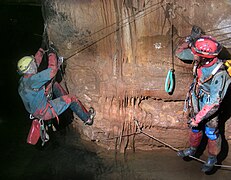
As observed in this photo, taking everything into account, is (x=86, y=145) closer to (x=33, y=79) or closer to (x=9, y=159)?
(x=9, y=159)

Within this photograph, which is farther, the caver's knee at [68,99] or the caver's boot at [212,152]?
the caver's knee at [68,99]

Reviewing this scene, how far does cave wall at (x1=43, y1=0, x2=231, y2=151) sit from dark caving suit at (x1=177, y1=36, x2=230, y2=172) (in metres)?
0.42

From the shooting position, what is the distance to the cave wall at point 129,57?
4.41 m

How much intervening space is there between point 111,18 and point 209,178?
118 inches

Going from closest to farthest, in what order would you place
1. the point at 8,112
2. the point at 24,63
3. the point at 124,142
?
the point at 24,63, the point at 124,142, the point at 8,112

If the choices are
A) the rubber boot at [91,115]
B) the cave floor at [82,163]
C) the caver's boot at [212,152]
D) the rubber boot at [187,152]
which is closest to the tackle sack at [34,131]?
the cave floor at [82,163]

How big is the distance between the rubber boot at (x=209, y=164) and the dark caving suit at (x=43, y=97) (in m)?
2.16

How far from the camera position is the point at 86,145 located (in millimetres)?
5805

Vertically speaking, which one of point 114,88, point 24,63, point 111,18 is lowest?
point 114,88

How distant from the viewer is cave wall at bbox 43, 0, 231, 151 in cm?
441

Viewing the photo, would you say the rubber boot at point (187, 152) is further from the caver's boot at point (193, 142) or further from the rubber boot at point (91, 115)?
the rubber boot at point (91, 115)

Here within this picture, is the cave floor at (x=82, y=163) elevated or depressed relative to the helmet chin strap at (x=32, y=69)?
depressed

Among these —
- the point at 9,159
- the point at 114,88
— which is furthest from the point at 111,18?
the point at 9,159

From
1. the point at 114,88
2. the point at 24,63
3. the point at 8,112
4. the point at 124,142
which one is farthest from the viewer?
the point at 8,112
